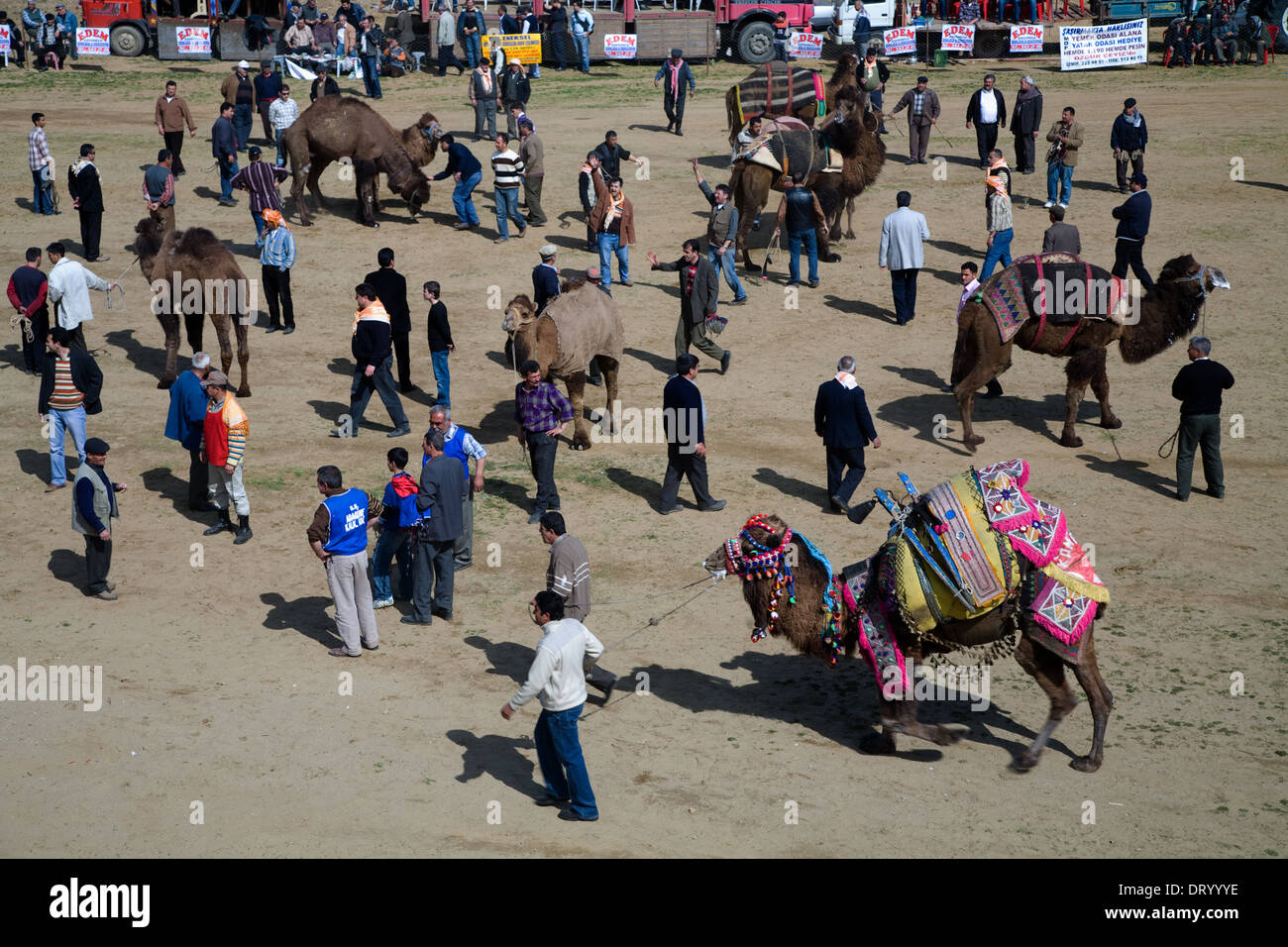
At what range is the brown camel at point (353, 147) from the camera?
22844mm

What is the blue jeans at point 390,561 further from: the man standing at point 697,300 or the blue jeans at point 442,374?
the man standing at point 697,300

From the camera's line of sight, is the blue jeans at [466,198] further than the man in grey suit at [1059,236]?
Yes

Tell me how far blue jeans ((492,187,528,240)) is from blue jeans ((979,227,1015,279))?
7905 millimetres

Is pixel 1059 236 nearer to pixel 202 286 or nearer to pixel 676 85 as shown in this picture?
pixel 202 286

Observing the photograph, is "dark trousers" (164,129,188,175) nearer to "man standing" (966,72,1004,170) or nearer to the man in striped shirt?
the man in striped shirt

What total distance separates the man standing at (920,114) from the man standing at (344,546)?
18136 mm

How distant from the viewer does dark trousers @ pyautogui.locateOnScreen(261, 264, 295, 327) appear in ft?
60.1

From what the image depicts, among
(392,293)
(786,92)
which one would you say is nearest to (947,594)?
(392,293)

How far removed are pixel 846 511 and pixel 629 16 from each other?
25.2 m

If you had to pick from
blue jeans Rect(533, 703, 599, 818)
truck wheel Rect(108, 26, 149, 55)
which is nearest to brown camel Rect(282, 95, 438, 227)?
truck wheel Rect(108, 26, 149, 55)

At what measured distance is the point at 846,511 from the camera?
1415 centimetres

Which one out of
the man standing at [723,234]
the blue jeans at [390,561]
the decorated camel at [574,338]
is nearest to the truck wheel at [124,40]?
the man standing at [723,234]

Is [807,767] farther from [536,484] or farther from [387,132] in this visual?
[387,132]

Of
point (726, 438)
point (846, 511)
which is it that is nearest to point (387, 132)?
point (726, 438)
